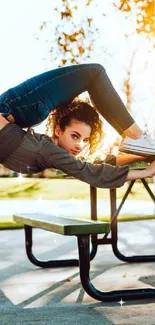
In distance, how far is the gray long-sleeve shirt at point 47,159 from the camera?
3.34 metres

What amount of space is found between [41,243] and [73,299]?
2534mm

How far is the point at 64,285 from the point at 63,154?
106cm

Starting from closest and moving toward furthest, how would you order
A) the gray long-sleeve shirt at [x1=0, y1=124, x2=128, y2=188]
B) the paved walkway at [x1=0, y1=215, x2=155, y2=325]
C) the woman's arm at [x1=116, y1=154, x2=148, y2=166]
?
the paved walkway at [x1=0, y1=215, x2=155, y2=325]
the gray long-sleeve shirt at [x1=0, y1=124, x2=128, y2=188]
the woman's arm at [x1=116, y1=154, x2=148, y2=166]

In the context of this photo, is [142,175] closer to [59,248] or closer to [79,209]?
[59,248]

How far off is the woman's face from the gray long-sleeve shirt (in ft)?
0.80

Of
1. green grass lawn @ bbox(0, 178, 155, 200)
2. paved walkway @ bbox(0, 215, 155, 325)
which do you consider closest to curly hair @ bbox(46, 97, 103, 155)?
paved walkway @ bbox(0, 215, 155, 325)

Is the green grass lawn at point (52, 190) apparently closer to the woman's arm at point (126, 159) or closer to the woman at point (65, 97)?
the woman's arm at point (126, 159)

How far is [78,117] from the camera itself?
3719mm

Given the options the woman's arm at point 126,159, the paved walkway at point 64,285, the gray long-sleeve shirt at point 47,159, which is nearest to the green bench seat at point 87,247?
the paved walkway at point 64,285

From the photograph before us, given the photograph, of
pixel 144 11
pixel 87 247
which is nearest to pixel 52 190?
pixel 144 11

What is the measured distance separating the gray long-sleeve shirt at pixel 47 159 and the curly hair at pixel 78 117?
0.31 metres

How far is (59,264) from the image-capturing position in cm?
477

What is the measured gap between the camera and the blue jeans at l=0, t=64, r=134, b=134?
11.5ft

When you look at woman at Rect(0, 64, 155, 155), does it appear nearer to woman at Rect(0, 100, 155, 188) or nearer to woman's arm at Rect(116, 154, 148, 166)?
woman at Rect(0, 100, 155, 188)
